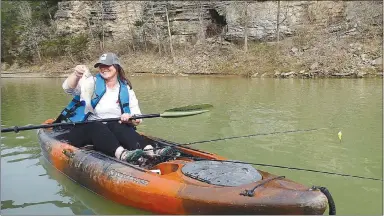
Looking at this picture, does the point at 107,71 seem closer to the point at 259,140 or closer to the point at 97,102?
the point at 97,102

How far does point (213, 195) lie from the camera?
131 inches

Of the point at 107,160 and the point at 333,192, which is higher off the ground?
the point at 107,160

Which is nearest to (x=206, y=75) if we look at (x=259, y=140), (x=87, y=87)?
(x=259, y=140)

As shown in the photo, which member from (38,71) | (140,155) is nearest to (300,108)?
(140,155)

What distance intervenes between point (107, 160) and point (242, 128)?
423 cm

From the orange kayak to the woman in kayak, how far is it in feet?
0.61

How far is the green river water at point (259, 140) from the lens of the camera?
440 centimetres

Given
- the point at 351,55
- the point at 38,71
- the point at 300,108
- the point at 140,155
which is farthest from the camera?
the point at 38,71

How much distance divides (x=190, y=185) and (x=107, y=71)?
183 centimetres

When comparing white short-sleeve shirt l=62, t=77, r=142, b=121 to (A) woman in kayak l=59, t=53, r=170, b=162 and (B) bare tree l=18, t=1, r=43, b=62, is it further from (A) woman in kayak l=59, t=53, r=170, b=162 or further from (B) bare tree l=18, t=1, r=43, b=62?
(B) bare tree l=18, t=1, r=43, b=62

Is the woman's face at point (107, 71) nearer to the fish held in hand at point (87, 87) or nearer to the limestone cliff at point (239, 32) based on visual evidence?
the fish held in hand at point (87, 87)

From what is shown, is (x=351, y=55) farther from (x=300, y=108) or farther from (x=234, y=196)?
(x=234, y=196)

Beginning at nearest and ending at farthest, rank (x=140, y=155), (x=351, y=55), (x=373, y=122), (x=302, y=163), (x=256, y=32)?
(x=140, y=155) < (x=302, y=163) < (x=373, y=122) < (x=351, y=55) < (x=256, y=32)

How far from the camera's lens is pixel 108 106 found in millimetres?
4758
